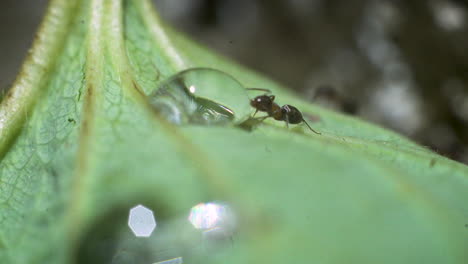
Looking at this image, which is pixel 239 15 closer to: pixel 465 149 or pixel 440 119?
pixel 440 119

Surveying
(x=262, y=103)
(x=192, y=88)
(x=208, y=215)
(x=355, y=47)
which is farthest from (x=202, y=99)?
(x=355, y=47)

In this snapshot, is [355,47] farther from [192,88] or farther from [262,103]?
[192,88]

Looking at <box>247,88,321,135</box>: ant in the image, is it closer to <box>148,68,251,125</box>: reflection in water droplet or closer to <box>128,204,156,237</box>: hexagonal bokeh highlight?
<box>148,68,251,125</box>: reflection in water droplet

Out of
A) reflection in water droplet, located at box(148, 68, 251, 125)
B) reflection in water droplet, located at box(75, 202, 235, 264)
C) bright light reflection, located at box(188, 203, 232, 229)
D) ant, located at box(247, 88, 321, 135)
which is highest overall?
ant, located at box(247, 88, 321, 135)

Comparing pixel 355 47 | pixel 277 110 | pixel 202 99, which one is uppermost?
pixel 355 47

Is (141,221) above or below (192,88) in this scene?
below

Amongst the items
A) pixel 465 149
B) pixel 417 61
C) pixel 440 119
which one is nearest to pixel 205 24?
pixel 417 61

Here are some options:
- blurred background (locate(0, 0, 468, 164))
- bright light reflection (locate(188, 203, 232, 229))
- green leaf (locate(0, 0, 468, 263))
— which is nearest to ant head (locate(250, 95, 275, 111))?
green leaf (locate(0, 0, 468, 263))
